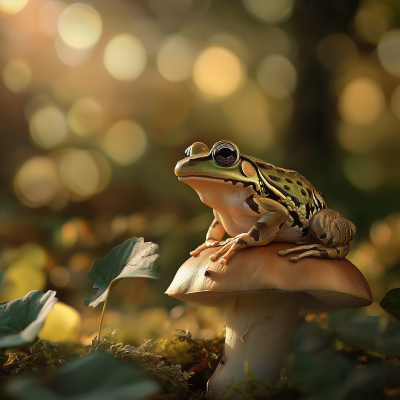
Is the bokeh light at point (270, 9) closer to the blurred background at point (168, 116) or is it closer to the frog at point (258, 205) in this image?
the blurred background at point (168, 116)

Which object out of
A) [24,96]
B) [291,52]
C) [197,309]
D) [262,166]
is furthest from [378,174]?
[24,96]

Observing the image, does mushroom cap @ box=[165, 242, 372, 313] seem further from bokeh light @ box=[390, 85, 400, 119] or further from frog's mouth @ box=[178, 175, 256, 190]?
bokeh light @ box=[390, 85, 400, 119]

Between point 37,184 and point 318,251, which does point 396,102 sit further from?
point 37,184

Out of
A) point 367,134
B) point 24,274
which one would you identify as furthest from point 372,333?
point 367,134

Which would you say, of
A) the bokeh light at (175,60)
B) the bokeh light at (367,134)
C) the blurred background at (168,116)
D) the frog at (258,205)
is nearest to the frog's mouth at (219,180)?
the frog at (258,205)

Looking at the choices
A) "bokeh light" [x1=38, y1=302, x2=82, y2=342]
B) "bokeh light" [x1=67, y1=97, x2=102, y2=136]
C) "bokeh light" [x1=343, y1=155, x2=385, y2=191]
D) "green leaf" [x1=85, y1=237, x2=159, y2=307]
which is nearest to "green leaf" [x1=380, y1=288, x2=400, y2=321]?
"green leaf" [x1=85, y1=237, x2=159, y2=307]

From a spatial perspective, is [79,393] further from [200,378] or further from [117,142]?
[117,142]
